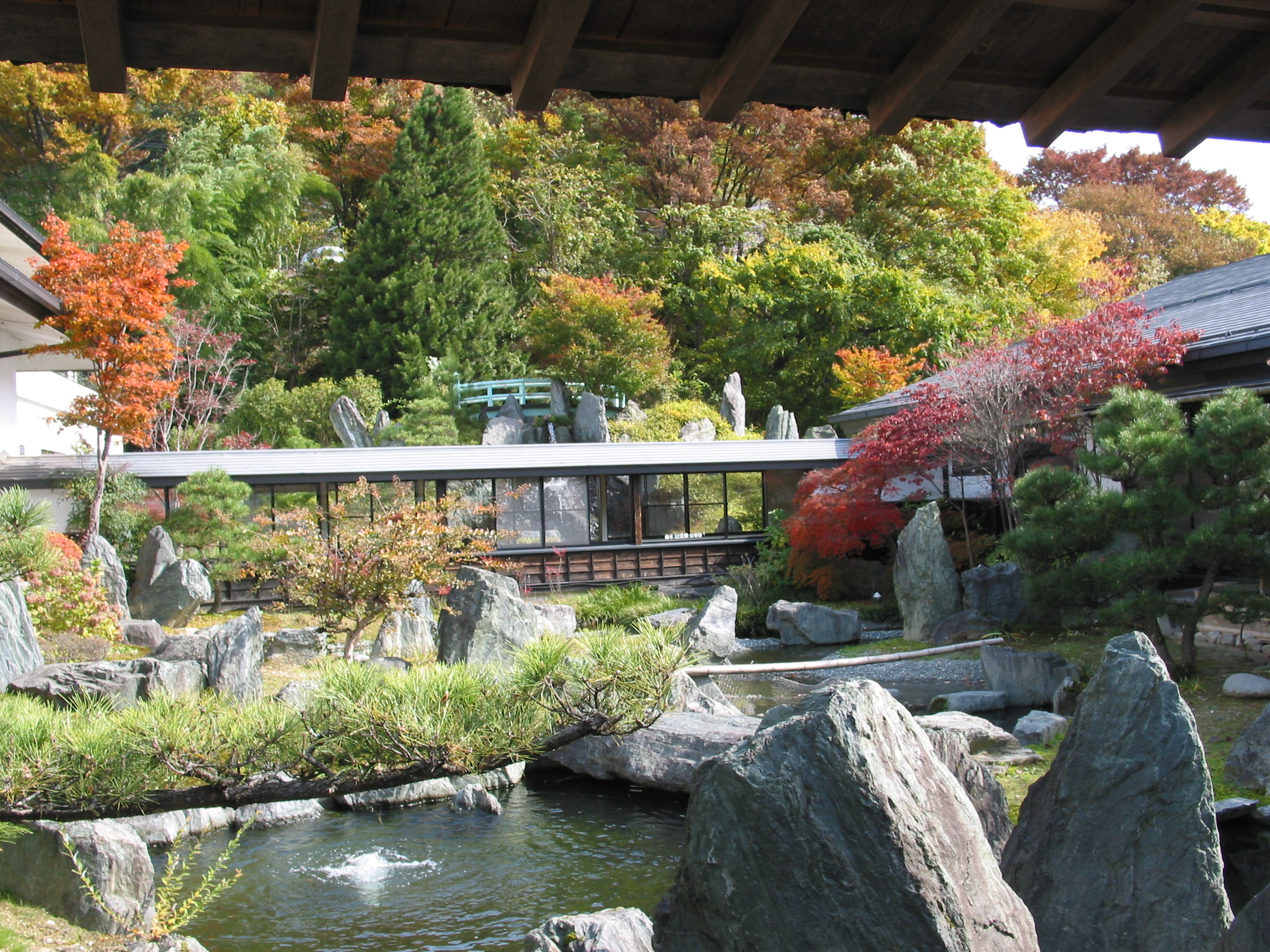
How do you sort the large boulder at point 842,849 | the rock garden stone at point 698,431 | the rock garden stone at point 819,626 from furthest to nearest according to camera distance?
the rock garden stone at point 698,431 < the rock garden stone at point 819,626 < the large boulder at point 842,849

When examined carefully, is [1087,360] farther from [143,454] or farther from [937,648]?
[143,454]

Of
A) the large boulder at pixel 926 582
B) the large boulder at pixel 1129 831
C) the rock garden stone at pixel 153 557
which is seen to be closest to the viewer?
the large boulder at pixel 1129 831

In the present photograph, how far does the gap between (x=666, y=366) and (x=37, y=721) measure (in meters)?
21.4

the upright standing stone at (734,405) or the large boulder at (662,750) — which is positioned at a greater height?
the upright standing stone at (734,405)

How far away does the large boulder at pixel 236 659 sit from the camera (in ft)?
31.3

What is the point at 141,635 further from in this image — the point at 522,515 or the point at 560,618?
the point at 522,515

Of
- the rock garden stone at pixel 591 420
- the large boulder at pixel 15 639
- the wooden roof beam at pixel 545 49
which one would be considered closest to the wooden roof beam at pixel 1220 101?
the wooden roof beam at pixel 545 49

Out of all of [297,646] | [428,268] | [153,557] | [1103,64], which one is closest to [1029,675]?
[297,646]

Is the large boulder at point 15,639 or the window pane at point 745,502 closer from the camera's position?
the large boulder at point 15,639

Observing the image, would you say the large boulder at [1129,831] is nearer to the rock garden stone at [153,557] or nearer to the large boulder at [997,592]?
the large boulder at [997,592]

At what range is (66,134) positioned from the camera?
2330cm

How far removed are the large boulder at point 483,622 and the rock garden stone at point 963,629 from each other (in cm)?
527

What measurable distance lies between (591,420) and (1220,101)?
21031 mm

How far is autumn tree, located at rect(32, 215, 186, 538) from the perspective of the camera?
1412 centimetres
